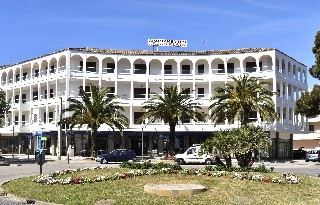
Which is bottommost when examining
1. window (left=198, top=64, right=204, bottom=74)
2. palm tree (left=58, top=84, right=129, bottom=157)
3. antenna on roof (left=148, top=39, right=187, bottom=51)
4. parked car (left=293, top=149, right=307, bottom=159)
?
parked car (left=293, top=149, right=307, bottom=159)

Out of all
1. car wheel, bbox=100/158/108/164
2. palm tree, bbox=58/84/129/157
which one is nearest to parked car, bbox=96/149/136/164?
car wheel, bbox=100/158/108/164

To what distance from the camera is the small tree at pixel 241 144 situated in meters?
20.7

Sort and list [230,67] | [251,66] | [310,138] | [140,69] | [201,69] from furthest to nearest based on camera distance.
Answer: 1. [310,138]
2. [201,69]
3. [140,69]
4. [230,67]
5. [251,66]

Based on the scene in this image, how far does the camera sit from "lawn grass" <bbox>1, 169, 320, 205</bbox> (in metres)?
13.8

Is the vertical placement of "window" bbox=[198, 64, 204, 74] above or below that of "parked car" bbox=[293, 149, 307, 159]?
above

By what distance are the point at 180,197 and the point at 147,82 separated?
44.6 metres

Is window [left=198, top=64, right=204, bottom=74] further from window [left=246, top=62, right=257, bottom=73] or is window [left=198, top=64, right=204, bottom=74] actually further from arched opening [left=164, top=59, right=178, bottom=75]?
window [left=246, top=62, right=257, bottom=73]

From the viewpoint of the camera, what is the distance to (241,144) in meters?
20.7

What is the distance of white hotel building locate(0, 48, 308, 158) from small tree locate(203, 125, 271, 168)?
34166 mm

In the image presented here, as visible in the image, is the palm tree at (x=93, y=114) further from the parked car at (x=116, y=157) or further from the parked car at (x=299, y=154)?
the parked car at (x=299, y=154)

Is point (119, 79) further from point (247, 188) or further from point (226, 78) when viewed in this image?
point (247, 188)

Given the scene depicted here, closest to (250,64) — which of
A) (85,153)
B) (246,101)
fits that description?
(246,101)

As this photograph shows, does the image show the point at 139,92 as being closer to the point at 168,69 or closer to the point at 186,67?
the point at 168,69

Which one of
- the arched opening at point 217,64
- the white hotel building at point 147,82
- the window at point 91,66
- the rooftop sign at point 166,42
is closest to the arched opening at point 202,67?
the white hotel building at point 147,82
